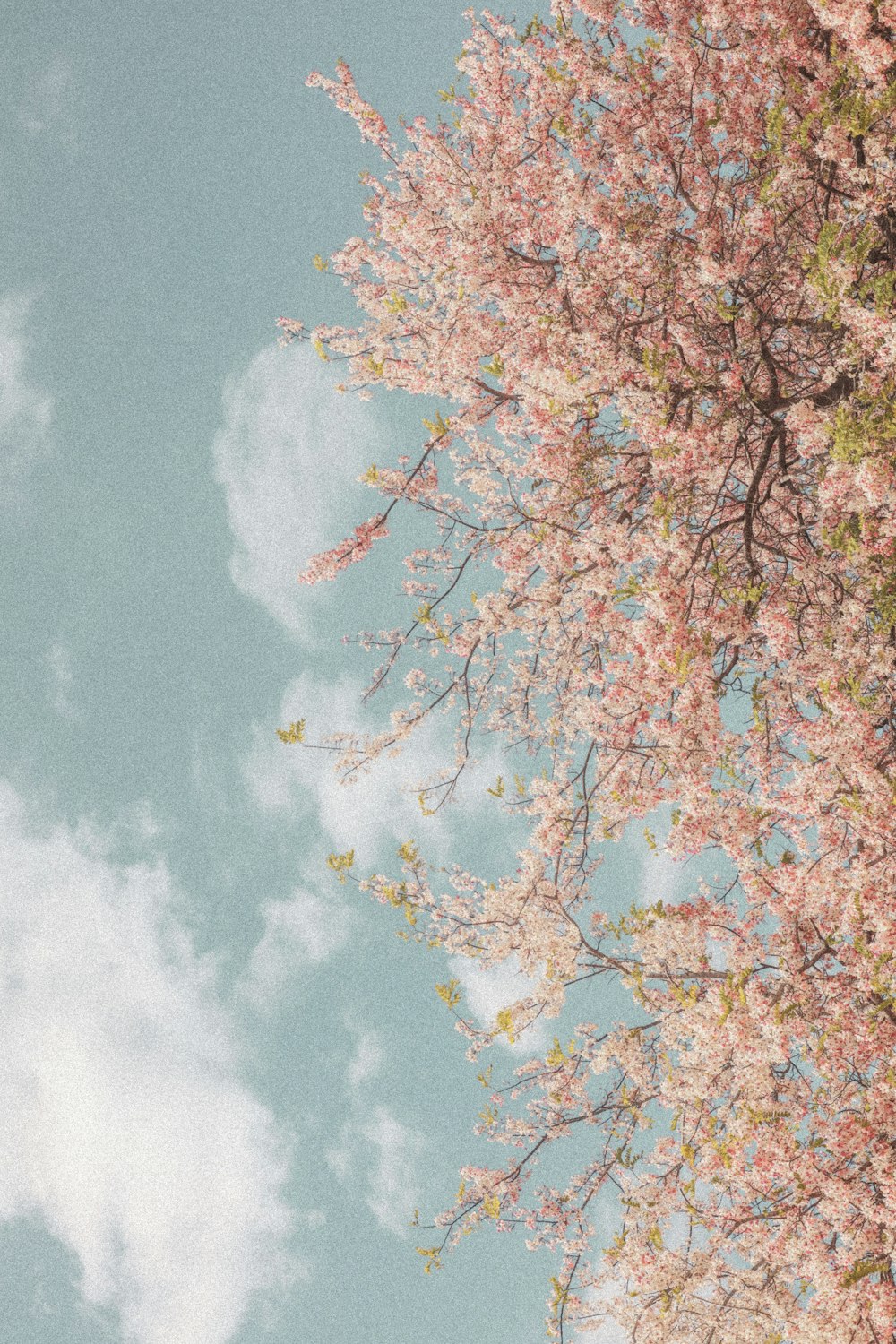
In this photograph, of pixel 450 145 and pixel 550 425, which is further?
pixel 450 145

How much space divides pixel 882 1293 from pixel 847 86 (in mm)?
5870

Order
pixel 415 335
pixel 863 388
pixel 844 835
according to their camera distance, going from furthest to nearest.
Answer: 1. pixel 415 335
2. pixel 844 835
3. pixel 863 388

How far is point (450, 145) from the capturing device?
21.4ft

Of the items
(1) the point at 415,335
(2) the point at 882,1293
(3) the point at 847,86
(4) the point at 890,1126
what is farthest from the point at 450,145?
(2) the point at 882,1293

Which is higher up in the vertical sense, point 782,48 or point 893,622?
point 782,48

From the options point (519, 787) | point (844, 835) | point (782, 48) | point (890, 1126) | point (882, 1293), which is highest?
point (782, 48)

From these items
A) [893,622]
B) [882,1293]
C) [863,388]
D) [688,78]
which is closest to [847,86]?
[688,78]

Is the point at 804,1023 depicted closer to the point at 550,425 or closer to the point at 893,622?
the point at 893,622

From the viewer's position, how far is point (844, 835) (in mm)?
4711

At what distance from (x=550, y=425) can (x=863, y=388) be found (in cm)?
238

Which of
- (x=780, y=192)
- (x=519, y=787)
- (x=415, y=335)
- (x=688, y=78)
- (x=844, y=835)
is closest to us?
(x=780, y=192)

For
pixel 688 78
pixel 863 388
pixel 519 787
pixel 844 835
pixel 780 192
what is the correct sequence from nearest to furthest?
1. pixel 863 388
2. pixel 780 192
3. pixel 844 835
4. pixel 688 78
5. pixel 519 787

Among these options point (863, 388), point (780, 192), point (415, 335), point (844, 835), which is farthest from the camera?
point (415, 335)

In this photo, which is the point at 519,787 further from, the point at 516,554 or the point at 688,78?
the point at 688,78
